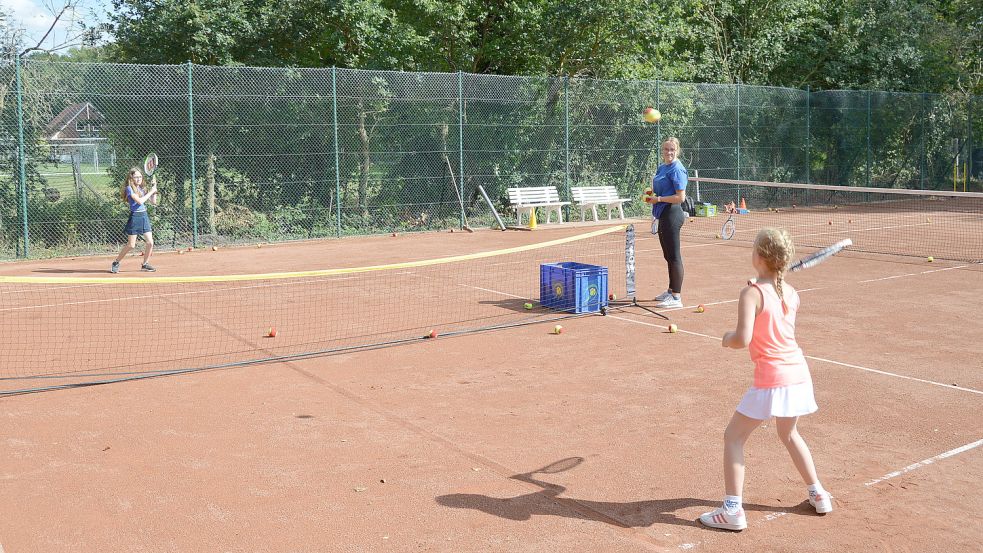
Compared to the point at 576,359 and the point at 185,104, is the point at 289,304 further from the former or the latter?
the point at 185,104

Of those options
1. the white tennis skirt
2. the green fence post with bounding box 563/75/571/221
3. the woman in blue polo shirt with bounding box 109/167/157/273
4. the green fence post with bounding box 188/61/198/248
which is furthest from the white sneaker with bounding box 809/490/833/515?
the green fence post with bounding box 563/75/571/221

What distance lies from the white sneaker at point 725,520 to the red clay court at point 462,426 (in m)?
0.05

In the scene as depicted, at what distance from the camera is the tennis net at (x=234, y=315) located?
27.1ft

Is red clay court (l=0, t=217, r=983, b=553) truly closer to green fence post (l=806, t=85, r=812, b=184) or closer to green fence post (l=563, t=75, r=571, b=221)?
green fence post (l=563, t=75, r=571, b=221)

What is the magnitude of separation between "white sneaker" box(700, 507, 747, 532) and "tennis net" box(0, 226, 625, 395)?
13.7 ft

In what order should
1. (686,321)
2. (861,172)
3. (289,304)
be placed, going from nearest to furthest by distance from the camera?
(686,321), (289,304), (861,172)

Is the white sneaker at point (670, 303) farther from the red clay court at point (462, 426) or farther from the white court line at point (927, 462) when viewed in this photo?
the white court line at point (927, 462)

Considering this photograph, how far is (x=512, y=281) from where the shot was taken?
13.0 m

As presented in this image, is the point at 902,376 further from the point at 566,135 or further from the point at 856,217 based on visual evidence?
the point at 856,217

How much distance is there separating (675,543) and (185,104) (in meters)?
14.6

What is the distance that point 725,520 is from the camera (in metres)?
4.64

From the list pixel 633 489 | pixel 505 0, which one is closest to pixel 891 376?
pixel 633 489

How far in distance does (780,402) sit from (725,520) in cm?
66

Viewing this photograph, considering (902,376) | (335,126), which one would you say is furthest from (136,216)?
(902,376)
